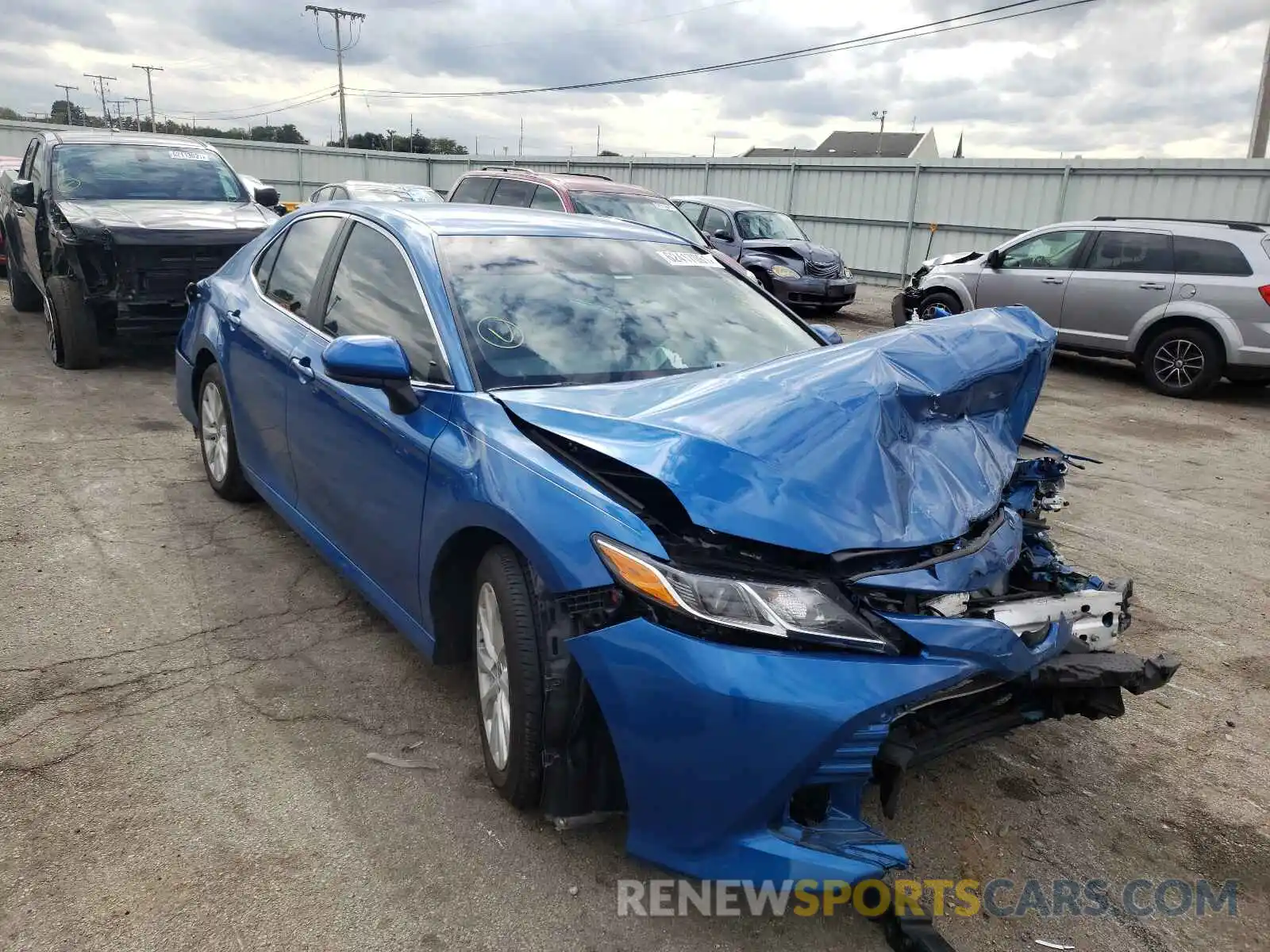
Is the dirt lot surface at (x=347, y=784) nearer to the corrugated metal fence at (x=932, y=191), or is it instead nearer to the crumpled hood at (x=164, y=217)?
the crumpled hood at (x=164, y=217)

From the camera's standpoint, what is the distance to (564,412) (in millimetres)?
2758

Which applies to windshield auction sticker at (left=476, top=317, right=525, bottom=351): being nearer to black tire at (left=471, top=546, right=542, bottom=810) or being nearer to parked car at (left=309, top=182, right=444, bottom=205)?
black tire at (left=471, top=546, right=542, bottom=810)

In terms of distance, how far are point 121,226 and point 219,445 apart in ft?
13.0

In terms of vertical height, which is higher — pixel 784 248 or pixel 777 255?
pixel 784 248

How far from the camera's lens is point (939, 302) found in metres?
12.6

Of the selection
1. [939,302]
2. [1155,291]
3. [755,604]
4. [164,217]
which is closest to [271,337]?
[755,604]

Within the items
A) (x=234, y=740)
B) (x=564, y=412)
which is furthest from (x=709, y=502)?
(x=234, y=740)

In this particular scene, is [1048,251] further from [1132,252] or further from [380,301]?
[380,301]

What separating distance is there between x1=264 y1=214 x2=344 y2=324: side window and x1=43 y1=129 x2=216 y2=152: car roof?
6.32m

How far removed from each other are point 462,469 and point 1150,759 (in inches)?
99.3

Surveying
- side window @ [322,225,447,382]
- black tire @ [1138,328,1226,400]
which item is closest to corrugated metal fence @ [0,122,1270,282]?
black tire @ [1138,328,1226,400]

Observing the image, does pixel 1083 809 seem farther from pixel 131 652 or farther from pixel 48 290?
pixel 48 290

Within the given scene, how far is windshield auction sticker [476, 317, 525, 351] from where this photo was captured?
317 cm

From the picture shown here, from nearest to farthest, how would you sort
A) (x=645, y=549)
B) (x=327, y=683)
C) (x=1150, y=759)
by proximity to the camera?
(x=645, y=549)
(x=1150, y=759)
(x=327, y=683)
